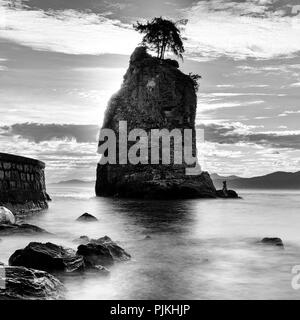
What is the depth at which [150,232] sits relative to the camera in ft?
51.1

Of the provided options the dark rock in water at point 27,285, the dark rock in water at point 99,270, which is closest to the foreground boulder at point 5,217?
the dark rock in water at point 99,270

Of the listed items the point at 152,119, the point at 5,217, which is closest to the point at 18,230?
the point at 5,217

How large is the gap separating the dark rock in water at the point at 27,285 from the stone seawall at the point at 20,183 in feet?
38.9

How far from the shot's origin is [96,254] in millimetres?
9016

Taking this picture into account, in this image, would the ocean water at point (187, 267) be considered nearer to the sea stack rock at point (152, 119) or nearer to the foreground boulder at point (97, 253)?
the foreground boulder at point (97, 253)

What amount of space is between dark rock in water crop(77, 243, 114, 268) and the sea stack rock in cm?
3569

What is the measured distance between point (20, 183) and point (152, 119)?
30.0 meters

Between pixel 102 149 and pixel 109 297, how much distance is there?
48.8 meters

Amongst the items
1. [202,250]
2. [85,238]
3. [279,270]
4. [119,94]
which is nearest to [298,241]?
[202,250]

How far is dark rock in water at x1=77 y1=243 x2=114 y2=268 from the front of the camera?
8.84 meters

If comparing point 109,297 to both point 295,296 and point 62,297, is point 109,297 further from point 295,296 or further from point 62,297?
point 295,296

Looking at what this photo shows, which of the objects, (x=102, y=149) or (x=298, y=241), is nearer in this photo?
(x=298, y=241)

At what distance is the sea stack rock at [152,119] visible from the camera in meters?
46.3

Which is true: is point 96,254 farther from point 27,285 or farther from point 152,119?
point 152,119
